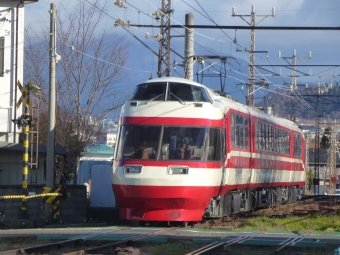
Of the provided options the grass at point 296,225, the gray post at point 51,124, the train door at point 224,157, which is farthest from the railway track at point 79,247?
the gray post at point 51,124

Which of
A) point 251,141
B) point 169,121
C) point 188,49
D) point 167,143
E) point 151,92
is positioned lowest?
point 167,143

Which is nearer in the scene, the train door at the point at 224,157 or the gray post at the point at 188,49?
the train door at the point at 224,157

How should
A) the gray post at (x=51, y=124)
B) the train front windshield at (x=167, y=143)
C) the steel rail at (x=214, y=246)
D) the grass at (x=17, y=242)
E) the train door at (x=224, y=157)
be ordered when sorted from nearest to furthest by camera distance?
the steel rail at (x=214, y=246) → the grass at (x=17, y=242) → the train front windshield at (x=167, y=143) → the train door at (x=224, y=157) → the gray post at (x=51, y=124)

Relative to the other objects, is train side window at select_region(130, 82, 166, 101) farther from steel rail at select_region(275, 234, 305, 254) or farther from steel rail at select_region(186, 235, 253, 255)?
steel rail at select_region(275, 234, 305, 254)

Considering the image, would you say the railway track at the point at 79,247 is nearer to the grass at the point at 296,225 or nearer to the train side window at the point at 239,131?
the grass at the point at 296,225

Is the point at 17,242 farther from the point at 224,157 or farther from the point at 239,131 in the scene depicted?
the point at 239,131

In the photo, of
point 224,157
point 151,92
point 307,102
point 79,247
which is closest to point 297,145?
point 224,157

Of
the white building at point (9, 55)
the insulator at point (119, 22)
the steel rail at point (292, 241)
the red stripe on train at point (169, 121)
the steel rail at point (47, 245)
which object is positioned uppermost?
the insulator at point (119, 22)

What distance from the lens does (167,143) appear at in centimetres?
1620

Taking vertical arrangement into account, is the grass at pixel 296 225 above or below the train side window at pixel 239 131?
below

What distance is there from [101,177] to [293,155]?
956cm

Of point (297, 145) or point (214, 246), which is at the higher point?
point (297, 145)

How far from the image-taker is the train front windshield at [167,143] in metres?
16.1

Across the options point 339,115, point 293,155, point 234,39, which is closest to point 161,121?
point 293,155
